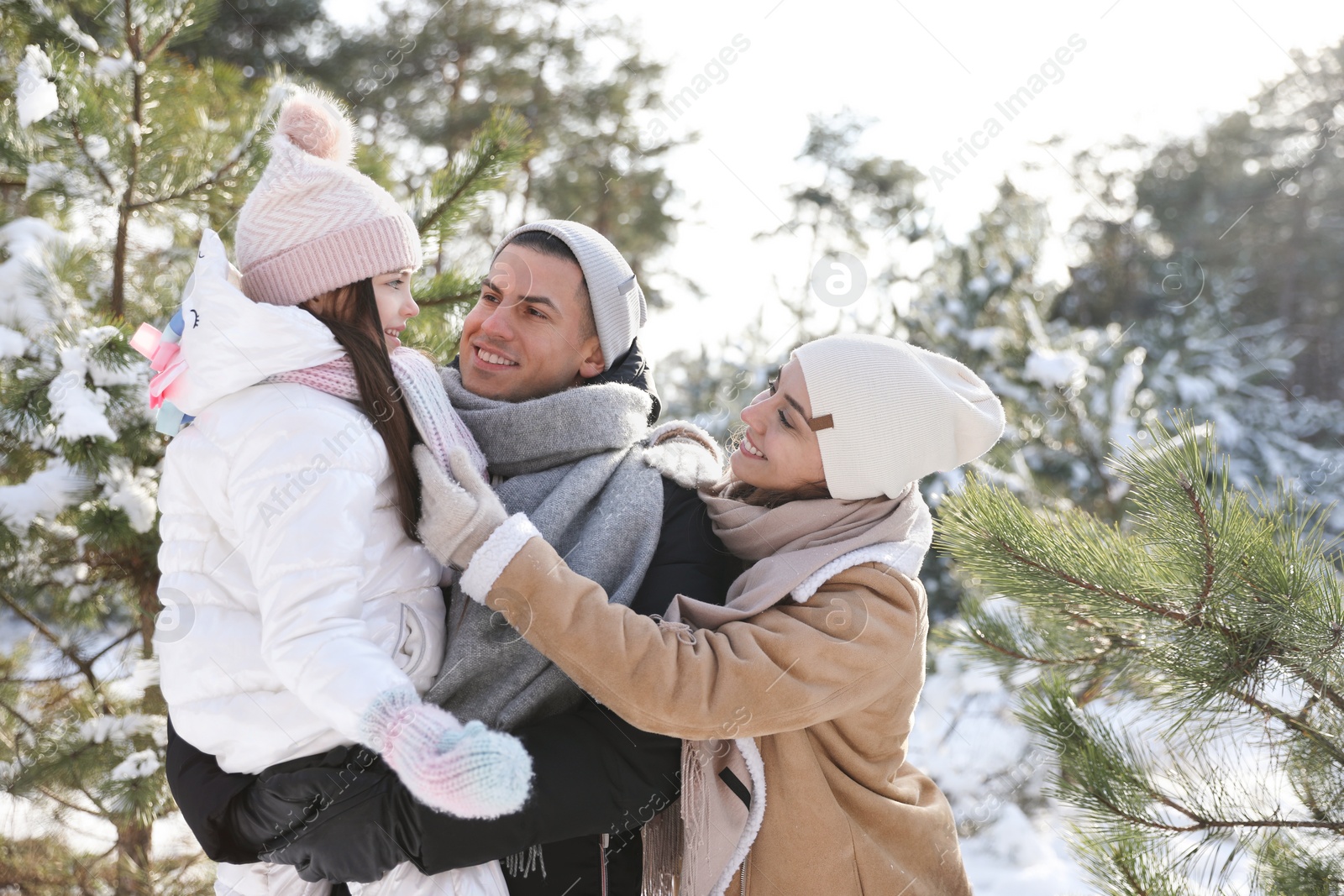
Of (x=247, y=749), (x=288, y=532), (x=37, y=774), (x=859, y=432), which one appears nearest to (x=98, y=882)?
(x=37, y=774)

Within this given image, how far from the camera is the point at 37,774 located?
2.93 m

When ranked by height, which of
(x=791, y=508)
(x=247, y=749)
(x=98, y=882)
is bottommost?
(x=98, y=882)

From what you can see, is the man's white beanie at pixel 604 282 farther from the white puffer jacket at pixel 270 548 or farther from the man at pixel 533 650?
the white puffer jacket at pixel 270 548

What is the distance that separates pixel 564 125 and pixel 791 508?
8667mm

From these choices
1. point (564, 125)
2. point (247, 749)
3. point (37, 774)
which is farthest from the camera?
point (564, 125)

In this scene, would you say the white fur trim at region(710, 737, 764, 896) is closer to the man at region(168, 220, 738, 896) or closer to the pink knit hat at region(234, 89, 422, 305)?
the man at region(168, 220, 738, 896)

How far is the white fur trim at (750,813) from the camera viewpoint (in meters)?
1.78

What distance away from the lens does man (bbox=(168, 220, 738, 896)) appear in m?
1.62

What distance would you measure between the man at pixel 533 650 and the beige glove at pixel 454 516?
0.56 feet

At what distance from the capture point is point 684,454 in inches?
86.8

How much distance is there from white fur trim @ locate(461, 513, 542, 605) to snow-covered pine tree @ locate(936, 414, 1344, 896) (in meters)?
1.05

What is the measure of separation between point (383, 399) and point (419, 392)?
0.08m

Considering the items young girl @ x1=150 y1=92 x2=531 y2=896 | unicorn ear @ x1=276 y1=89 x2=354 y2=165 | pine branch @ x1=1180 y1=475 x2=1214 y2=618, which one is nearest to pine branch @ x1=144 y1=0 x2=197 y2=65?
unicorn ear @ x1=276 y1=89 x2=354 y2=165

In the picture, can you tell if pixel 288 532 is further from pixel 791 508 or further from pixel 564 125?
pixel 564 125
